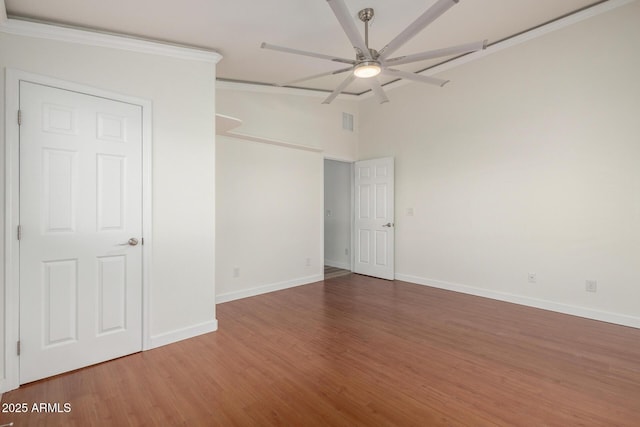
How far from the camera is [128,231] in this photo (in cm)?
266

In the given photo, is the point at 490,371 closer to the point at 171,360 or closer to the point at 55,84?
the point at 171,360

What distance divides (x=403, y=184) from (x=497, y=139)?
1.56 metres

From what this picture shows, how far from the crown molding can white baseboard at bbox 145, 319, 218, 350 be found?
2605 millimetres

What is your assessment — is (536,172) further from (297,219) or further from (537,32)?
(297,219)

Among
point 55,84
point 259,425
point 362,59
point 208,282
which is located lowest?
point 259,425

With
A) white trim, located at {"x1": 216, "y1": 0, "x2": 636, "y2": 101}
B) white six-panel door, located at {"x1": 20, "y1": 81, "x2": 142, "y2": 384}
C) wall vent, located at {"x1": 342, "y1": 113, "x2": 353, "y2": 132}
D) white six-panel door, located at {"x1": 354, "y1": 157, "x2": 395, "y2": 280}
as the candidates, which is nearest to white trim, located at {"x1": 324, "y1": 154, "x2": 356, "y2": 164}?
white six-panel door, located at {"x1": 354, "y1": 157, "x2": 395, "y2": 280}

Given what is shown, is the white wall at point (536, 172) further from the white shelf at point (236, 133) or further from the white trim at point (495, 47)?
the white shelf at point (236, 133)

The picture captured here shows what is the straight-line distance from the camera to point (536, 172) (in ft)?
12.5


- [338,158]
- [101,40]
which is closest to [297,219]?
[338,158]

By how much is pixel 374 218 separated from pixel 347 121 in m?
1.90

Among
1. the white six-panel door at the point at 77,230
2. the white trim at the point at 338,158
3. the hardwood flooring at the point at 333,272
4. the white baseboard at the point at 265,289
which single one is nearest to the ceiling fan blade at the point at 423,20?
the white six-panel door at the point at 77,230

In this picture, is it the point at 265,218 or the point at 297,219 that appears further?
the point at 297,219

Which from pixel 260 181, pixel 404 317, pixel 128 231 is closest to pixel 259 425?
pixel 128 231

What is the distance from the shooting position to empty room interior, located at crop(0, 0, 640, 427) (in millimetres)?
2135
